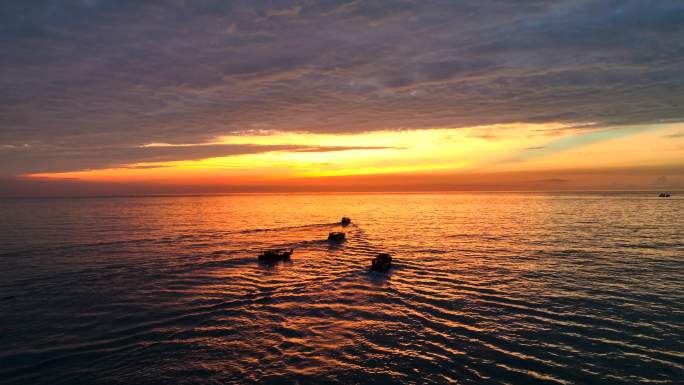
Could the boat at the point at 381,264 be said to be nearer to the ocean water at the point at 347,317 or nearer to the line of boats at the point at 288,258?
the line of boats at the point at 288,258

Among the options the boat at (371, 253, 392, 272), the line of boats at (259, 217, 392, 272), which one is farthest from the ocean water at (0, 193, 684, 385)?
the line of boats at (259, 217, 392, 272)

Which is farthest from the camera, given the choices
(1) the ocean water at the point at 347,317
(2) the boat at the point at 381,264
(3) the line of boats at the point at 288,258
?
(3) the line of boats at the point at 288,258

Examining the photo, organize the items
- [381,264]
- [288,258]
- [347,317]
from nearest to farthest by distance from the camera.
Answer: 1. [347,317]
2. [381,264]
3. [288,258]

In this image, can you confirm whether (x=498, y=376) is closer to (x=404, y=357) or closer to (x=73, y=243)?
(x=404, y=357)

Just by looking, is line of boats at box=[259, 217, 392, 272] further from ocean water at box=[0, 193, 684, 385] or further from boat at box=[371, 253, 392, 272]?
ocean water at box=[0, 193, 684, 385]

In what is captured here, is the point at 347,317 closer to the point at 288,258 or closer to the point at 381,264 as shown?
the point at 381,264

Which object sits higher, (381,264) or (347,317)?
(381,264)

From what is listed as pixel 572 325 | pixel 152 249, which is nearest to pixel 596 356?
pixel 572 325

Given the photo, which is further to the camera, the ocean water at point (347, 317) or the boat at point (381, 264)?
the boat at point (381, 264)

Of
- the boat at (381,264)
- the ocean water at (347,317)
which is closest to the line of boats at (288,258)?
the boat at (381,264)

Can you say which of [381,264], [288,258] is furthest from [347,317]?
[288,258]

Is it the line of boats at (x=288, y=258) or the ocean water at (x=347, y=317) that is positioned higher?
the line of boats at (x=288, y=258)

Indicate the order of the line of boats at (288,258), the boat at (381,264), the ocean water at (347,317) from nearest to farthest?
the ocean water at (347,317)
the boat at (381,264)
the line of boats at (288,258)

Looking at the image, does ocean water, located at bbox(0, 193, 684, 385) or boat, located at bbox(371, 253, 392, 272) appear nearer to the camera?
ocean water, located at bbox(0, 193, 684, 385)
